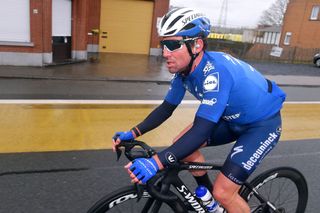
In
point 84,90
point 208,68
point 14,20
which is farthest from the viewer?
point 14,20

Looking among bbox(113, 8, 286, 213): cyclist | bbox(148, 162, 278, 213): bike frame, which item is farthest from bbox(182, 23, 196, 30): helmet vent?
bbox(148, 162, 278, 213): bike frame

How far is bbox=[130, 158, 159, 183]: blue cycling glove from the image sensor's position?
2.06 metres

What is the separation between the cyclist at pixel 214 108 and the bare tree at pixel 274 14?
76917mm

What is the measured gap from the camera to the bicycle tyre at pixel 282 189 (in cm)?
299

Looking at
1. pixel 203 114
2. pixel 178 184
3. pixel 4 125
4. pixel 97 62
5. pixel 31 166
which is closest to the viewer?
pixel 203 114

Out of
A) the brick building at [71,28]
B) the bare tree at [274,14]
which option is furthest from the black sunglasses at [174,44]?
→ the bare tree at [274,14]

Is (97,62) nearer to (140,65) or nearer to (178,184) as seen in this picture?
(140,65)

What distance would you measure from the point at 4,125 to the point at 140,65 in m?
10.4

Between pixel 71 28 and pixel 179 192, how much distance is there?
45.8 feet

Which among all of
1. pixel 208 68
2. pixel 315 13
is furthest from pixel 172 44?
pixel 315 13

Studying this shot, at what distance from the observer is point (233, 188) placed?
2.60 metres

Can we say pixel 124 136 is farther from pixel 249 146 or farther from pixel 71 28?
pixel 71 28

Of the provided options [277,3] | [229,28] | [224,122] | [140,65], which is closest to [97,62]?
[140,65]

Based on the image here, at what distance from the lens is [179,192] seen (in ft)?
8.38
